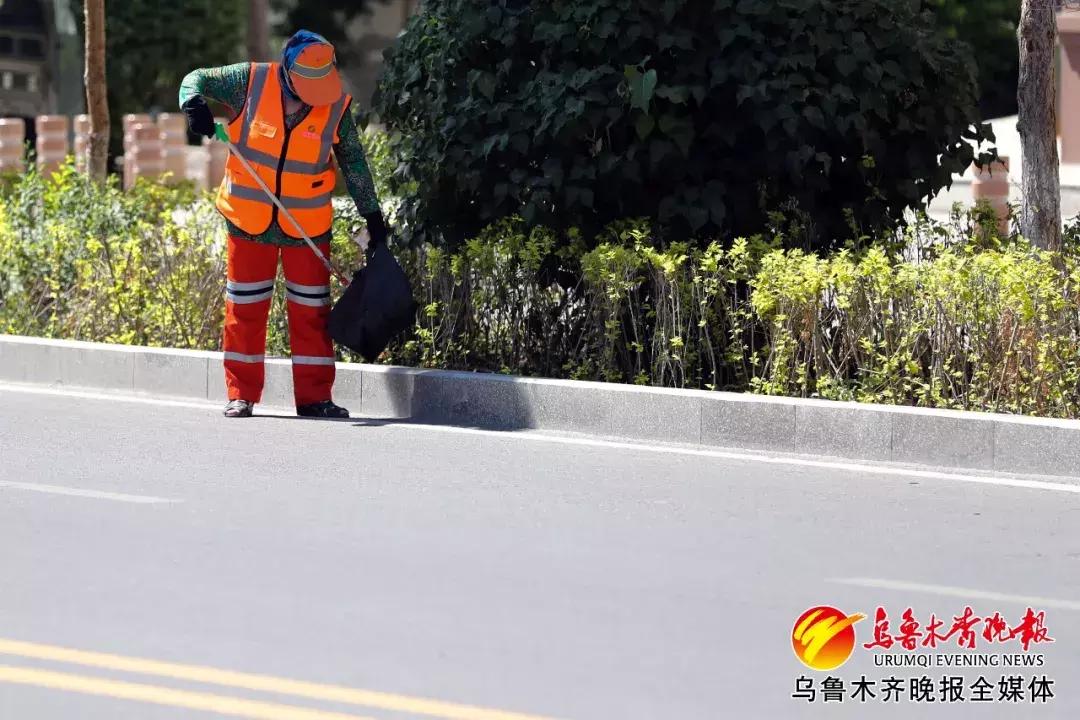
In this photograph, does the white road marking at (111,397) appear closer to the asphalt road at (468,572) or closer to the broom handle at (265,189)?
the asphalt road at (468,572)

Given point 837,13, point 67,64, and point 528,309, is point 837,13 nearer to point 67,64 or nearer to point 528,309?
point 528,309

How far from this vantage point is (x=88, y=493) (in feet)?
28.1

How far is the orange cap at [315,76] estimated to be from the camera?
10.4 meters

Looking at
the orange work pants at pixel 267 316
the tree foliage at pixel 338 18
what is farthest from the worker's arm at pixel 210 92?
the tree foliage at pixel 338 18

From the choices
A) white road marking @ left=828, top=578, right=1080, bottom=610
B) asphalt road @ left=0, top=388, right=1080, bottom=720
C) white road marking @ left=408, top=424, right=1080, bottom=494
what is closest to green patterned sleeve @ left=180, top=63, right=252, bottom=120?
asphalt road @ left=0, top=388, right=1080, bottom=720

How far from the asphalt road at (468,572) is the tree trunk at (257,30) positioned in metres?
26.9

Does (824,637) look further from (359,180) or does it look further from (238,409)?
(359,180)

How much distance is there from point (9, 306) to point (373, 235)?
110 inches

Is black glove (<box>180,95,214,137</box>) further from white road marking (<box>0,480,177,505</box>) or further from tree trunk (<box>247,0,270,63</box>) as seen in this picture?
tree trunk (<box>247,0,270,63</box>)

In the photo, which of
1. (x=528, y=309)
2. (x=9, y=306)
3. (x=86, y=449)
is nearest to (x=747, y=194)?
(x=528, y=309)

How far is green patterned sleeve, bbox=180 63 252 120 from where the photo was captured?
10484 mm

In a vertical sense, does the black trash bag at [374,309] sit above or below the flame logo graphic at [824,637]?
above

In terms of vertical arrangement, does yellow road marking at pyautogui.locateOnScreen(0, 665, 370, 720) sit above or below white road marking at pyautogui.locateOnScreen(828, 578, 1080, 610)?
below

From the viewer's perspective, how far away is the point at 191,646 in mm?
6258
